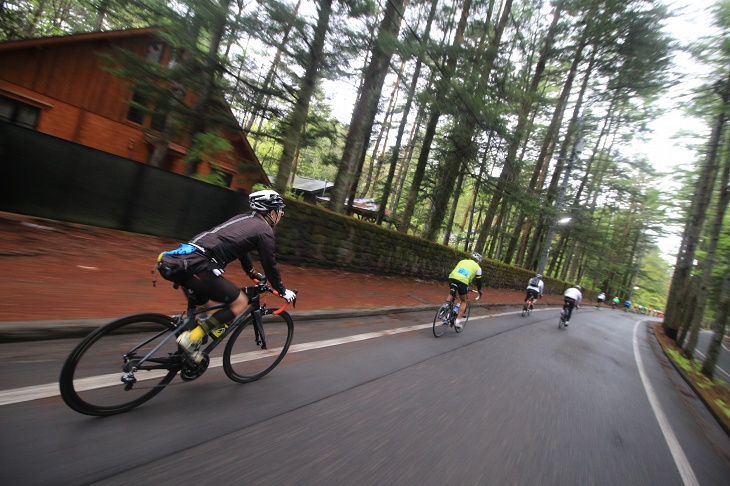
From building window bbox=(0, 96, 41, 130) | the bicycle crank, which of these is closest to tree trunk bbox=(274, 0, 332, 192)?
the bicycle crank

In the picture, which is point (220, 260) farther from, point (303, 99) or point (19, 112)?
point (19, 112)

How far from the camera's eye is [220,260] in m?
2.83

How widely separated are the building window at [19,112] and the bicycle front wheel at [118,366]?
675 inches

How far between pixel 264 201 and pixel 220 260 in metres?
0.68

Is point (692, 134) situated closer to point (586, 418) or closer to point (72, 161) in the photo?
point (586, 418)

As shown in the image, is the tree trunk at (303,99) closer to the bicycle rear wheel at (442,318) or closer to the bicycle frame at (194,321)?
the bicycle rear wheel at (442,318)

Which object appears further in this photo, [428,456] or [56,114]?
[56,114]

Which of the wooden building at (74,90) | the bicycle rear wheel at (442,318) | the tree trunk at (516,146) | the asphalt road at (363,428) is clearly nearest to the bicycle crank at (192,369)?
the asphalt road at (363,428)

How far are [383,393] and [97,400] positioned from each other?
2.55 meters

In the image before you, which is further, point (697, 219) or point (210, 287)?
point (697, 219)

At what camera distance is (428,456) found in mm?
2723

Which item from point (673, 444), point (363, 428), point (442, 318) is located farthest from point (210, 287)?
point (673, 444)

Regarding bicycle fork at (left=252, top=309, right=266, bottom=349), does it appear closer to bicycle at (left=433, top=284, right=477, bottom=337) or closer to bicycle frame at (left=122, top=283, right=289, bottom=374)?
bicycle frame at (left=122, top=283, right=289, bottom=374)

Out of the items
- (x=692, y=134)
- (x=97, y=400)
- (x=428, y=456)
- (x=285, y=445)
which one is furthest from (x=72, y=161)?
(x=692, y=134)
